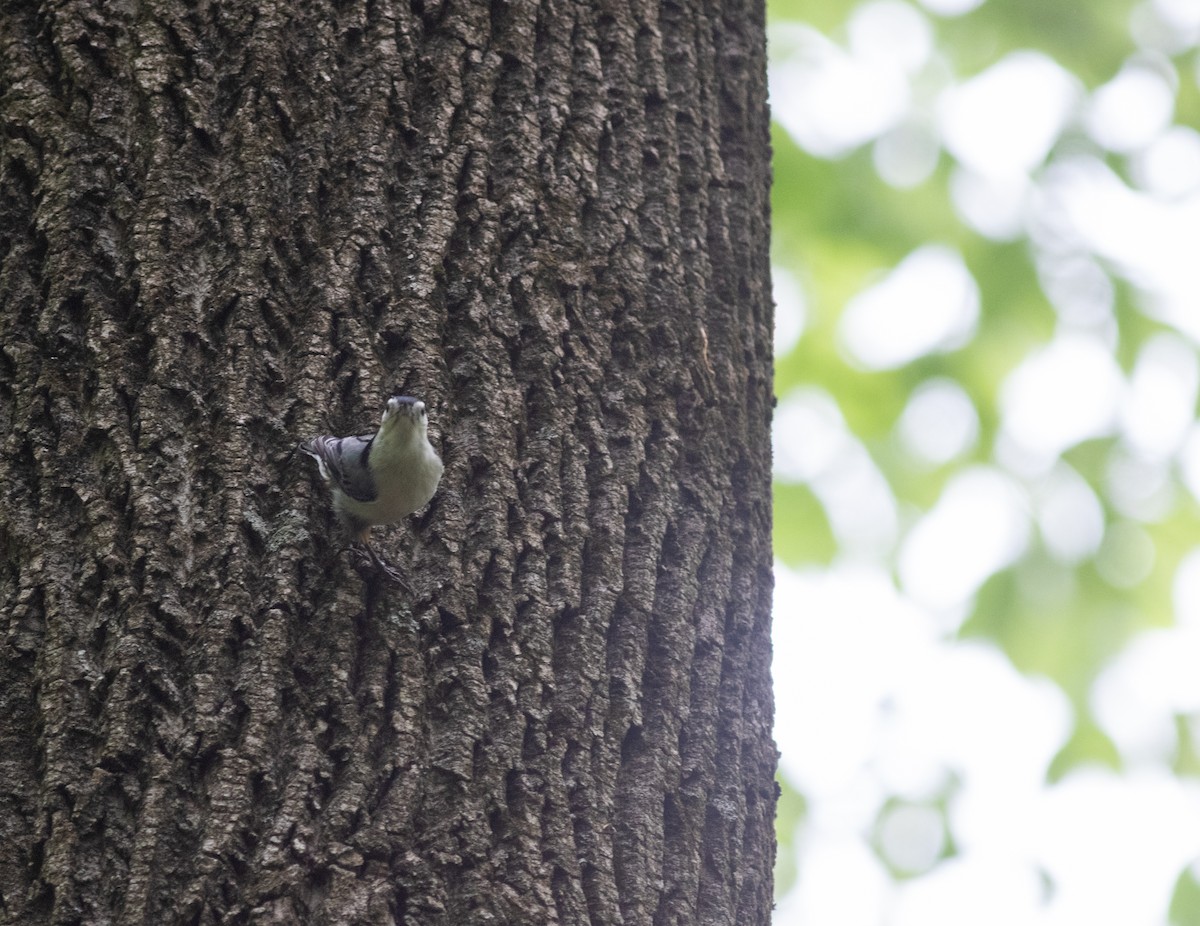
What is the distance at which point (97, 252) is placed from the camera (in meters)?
1.91

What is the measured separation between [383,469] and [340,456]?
→ 0.50 ft

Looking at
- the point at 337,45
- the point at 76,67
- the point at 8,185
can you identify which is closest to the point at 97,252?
the point at 8,185

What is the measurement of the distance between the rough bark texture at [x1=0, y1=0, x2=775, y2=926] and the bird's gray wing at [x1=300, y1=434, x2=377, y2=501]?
1.6 inches

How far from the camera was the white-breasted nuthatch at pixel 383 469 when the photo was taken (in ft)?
5.85

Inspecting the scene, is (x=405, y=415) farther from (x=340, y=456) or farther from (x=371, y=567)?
(x=371, y=567)

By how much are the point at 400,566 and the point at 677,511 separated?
1.75ft

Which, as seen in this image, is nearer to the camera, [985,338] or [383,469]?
[383,469]

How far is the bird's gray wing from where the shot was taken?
1820 millimetres

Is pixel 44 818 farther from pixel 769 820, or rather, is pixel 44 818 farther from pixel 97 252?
pixel 769 820

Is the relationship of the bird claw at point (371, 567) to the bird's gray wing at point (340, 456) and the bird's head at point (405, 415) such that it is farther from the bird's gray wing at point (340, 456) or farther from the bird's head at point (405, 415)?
the bird's head at point (405, 415)

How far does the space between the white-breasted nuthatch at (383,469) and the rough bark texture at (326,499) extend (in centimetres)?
4

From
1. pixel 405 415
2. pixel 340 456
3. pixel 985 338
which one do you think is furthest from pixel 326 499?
pixel 985 338

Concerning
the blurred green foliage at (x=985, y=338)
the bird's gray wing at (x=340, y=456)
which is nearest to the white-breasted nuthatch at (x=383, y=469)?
the bird's gray wing at (x=340, y=456)

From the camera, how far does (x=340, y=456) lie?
1888 millimetres
